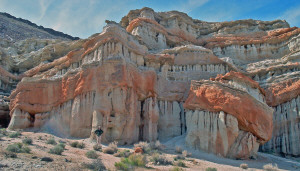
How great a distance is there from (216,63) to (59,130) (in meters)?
17.3

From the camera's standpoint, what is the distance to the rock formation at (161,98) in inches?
860

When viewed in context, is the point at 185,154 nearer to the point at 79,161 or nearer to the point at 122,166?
the point at 122,166

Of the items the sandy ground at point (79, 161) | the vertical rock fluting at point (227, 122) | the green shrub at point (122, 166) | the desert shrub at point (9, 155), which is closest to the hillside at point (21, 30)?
the sandy ground at point (79, 161)

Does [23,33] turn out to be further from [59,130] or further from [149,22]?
[59,130]

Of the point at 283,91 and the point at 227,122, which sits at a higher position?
the point at 283,91

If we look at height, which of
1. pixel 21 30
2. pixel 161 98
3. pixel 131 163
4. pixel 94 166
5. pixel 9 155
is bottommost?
pixel 131 163

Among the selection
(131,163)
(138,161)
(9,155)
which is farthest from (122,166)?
(9,155)

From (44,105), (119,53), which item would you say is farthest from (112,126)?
(44,105)

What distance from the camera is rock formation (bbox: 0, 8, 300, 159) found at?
2184cm

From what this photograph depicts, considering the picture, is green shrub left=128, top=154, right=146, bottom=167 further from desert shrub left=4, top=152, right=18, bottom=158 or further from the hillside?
the hillside

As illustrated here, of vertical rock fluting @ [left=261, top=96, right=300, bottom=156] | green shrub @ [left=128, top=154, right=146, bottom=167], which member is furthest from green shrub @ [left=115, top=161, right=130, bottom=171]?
vertical rock fluting @ [left=261, top=96, right=300, bottom=156]

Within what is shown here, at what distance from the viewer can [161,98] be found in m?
26.6

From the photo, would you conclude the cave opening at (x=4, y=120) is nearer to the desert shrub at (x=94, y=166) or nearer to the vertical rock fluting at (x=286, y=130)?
the desert shrub at (x=94, y=166)

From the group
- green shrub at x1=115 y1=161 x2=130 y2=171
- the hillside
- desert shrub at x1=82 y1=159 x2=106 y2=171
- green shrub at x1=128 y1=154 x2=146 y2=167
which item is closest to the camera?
desert shrub at x1=82 y1=159 x2=106 y2=171
